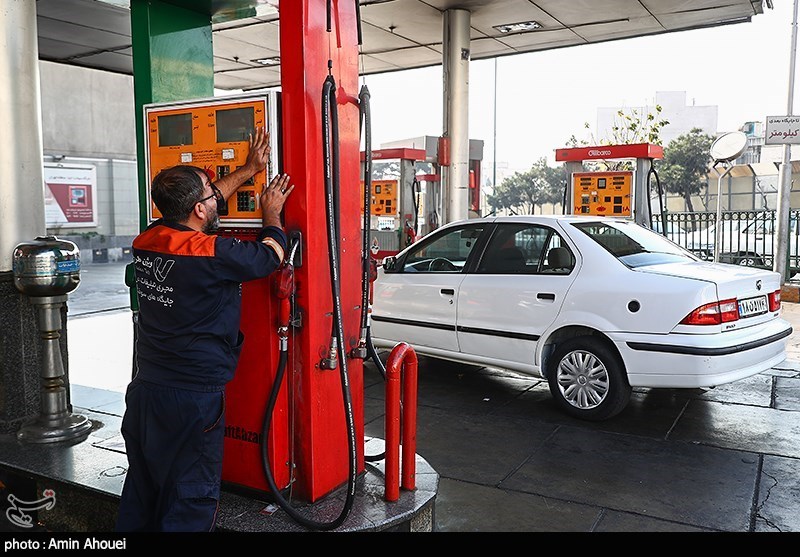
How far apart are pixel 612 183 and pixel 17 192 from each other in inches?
354

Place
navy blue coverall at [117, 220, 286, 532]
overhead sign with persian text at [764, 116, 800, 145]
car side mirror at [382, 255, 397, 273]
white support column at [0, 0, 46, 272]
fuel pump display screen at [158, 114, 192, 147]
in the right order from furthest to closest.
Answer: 1. overhead sign with persian text at [764, 116, 800, 145]
2. car side mirror at [382, 255, 397, 273]
3. white support column at [0, 0, 46, 272]
4. fuel pump display screen at [158, 114, 192, 147]
5. navy blue coverall at [117, 220, 286, 532]

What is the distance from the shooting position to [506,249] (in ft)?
21.1

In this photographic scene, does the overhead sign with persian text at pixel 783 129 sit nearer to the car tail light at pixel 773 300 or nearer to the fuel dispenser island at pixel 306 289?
the car tail light at pixel 773 300

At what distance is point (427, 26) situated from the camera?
39.7 ft

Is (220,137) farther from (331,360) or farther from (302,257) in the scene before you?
(331,360)

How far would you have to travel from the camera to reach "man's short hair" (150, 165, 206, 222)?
3109 millimetres

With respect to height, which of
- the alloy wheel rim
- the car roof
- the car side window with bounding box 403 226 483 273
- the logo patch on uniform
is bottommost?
the alloy wheel rim

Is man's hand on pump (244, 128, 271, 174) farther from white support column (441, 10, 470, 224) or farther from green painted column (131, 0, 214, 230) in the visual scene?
white support column (441, 10, 470, 224)

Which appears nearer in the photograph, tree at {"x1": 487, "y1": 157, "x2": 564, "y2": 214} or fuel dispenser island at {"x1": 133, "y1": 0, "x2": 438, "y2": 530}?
fuel dispenser island at {"x1": 133, "y1": 0, "x2": 438, "y2": 530}

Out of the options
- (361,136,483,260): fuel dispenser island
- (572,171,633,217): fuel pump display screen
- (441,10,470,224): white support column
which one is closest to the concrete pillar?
(361,136,483,260): fuel dispenser island

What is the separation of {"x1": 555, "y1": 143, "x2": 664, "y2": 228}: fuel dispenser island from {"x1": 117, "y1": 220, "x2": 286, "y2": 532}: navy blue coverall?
9.03 metres

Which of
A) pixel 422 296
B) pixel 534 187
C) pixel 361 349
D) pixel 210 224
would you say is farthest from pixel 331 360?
pixel 534 187

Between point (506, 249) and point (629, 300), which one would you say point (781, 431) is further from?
point (506, 249)

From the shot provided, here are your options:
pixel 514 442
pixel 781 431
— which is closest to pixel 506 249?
pixel 514 442
